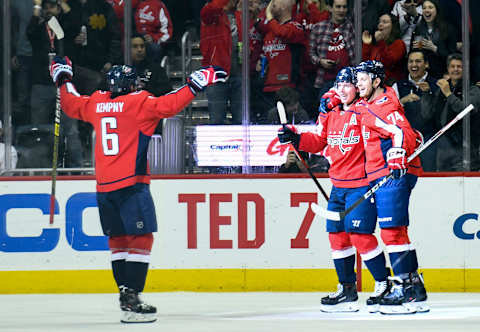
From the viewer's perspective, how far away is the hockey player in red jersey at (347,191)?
782cm

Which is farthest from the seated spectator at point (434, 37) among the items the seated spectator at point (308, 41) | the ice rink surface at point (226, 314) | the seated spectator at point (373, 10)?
the ice rink surface at point (226, 314)

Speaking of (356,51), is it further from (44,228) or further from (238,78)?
(44,228)

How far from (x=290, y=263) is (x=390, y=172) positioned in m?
1.64

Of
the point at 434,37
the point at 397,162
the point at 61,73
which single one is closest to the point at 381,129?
the point at 397,162

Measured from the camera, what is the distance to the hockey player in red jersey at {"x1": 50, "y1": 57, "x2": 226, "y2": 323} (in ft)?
24.9

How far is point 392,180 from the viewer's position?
25.4 ft

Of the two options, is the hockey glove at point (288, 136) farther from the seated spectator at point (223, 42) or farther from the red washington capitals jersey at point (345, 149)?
the seated spectator at point (223, 42)

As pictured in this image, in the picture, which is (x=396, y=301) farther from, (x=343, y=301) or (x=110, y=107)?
(x=110, y=107)

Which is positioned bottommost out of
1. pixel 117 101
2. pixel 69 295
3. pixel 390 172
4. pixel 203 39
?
pixel 69 295

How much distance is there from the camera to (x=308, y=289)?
29.7 feet

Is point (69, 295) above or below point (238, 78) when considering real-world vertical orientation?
below

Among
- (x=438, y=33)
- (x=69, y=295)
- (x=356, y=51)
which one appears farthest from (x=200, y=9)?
(x=69, y=295)

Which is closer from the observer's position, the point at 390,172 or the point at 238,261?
the point at 390,172

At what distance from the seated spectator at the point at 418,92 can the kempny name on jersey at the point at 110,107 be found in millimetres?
2544
